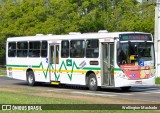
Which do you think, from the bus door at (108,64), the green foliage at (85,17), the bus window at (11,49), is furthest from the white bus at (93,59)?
the green foliage at (85,17)

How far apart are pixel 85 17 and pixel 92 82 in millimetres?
21916

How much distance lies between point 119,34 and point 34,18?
27.6 meters

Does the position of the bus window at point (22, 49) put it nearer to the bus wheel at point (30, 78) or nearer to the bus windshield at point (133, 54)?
the bus wheel at point (30, 78)

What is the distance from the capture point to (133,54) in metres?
23.2

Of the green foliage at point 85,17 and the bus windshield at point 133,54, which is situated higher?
the green foliage at point 85,17

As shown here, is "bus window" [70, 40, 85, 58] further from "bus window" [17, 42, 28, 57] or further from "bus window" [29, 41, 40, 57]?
"bus window" [17, 42, 28, 57]

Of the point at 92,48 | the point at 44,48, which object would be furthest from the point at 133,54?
the point at 44,48

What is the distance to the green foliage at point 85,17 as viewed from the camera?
45981mm

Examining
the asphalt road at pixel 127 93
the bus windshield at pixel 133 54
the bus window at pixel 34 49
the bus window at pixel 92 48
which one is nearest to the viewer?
the asphalt road at pixel 127 93

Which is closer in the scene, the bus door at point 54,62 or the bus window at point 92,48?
the bus window at point 92,48

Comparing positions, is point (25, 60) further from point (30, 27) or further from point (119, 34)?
point (30, 27)

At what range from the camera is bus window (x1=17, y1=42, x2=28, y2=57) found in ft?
96.5

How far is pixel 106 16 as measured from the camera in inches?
1844

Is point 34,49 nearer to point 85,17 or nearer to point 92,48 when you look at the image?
point 92,48
